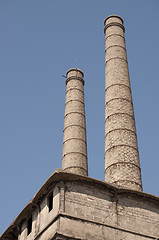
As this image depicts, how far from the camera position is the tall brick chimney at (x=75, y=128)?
15.4 meters

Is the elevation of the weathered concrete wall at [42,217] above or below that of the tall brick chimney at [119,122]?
below

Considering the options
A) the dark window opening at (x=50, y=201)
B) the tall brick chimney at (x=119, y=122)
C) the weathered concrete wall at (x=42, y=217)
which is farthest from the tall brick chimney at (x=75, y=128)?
the dark window opening at (x=50, y=201)

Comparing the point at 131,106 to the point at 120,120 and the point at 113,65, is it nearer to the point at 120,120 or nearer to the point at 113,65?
the point at 120,120

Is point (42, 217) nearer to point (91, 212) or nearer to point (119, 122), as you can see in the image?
point (91, 212)

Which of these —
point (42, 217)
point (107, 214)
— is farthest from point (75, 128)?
point (107, 214)

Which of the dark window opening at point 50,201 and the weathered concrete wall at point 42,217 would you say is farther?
the dark window opening at point 50,201

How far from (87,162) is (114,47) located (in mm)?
4479

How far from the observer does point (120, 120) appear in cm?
1281

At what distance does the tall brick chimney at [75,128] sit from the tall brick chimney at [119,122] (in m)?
2.56

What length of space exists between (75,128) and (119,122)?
12.9ft

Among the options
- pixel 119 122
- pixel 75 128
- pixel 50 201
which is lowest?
pixel 50 201

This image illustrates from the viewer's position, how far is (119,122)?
503 inches

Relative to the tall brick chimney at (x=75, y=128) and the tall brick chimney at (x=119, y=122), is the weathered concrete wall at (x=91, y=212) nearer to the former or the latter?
the tall brick chimney at (x=119, y=122)

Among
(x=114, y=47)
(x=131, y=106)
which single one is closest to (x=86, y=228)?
(x=131, y=106)
